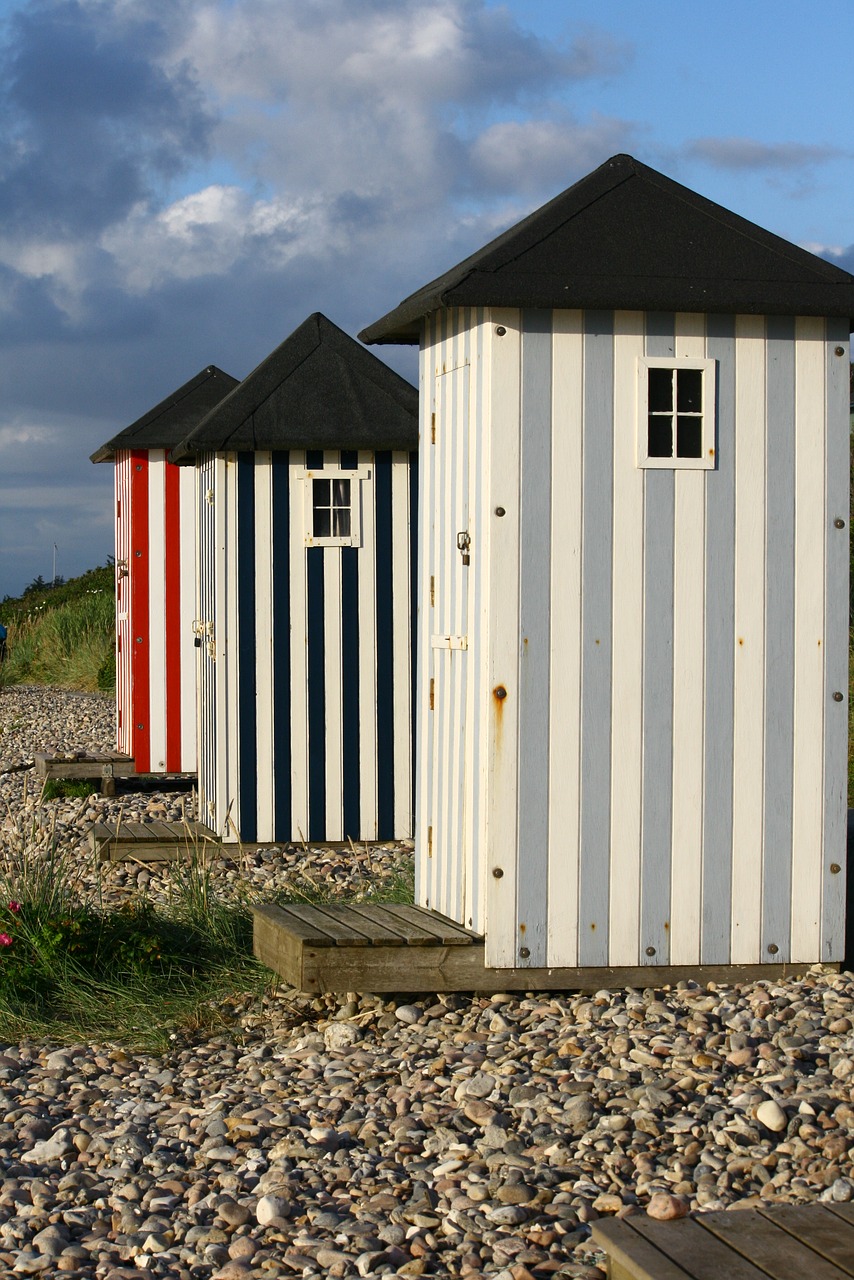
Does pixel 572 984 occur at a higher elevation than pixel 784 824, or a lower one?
lower

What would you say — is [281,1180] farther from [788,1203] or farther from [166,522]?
[166,522]

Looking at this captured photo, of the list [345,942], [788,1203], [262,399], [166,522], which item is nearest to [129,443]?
[166,522]

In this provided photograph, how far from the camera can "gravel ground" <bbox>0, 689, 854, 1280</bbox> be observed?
3.92 metres

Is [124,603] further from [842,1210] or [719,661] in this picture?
[842,1210]

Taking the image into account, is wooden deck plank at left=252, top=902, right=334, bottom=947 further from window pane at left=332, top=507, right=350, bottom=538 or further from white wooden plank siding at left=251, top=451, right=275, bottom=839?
window pane at left=332, top=507, right=350, bottom=538

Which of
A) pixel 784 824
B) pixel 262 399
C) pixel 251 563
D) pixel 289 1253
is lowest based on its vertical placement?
pixel 289 1253

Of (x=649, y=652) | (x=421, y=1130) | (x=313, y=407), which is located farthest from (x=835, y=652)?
(x=313, y=407)

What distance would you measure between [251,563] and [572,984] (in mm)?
4243

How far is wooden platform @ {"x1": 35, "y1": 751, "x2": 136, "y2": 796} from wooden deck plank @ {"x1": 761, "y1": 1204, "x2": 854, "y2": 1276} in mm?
9180

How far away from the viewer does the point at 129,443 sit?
12.7 meters

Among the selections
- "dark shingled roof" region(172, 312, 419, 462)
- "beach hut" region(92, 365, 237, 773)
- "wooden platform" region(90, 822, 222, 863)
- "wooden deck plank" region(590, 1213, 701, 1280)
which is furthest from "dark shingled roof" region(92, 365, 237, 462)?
"wooden deck plank" region(590, 1213, 701, 1280)

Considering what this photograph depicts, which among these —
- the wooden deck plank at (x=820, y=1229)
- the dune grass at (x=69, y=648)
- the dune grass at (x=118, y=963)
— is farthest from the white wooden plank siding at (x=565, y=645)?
the dune grass at (x=69, y=648)

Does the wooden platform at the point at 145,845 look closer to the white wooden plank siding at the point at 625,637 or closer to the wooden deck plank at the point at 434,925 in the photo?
the wooden deck plank at the point at 434,925

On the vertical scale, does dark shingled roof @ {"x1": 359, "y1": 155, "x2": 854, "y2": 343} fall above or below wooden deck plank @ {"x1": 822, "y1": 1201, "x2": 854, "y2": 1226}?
above
